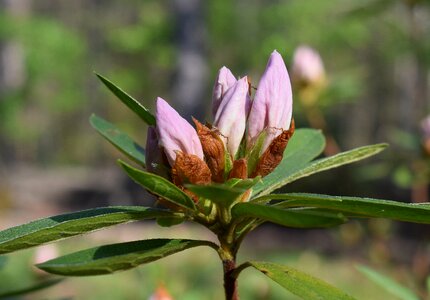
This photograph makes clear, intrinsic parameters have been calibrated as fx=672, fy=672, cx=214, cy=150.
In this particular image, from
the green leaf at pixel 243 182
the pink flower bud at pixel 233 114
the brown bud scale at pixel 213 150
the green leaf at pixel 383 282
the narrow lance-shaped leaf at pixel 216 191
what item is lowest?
the green leaf at pixel 383 282

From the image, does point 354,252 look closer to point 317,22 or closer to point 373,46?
point 317,22

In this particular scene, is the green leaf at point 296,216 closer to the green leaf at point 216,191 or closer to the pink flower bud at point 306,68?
the green leaf at point 216,191

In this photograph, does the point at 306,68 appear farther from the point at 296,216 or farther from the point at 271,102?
the point at 296,216

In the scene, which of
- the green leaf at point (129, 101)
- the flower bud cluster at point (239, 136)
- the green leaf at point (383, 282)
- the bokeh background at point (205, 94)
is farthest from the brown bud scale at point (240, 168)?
the bokeh background at point (205, 94)

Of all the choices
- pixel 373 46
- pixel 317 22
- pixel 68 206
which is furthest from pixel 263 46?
pixel 373 46

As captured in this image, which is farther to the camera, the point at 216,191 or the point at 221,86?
the point at 221,86

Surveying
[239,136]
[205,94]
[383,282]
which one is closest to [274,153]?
[239,136]
